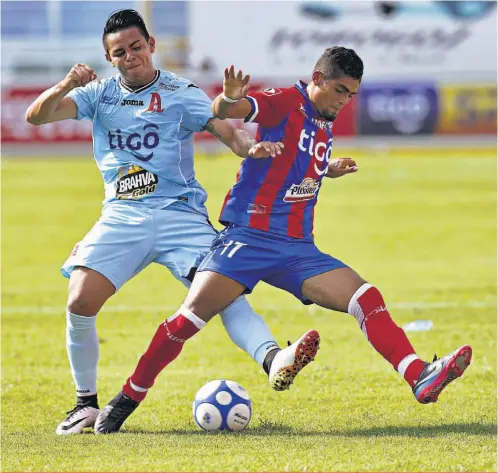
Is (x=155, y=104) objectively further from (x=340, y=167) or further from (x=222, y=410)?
(x=222, y=410)

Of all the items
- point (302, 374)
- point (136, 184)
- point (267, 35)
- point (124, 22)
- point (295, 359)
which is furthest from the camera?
point (267, 35)

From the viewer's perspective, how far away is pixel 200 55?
140 feet

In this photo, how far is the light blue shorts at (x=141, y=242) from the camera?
6.53m

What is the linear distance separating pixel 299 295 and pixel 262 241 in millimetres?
361

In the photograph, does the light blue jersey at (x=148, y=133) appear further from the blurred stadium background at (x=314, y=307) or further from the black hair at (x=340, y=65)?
the blurred stadium background at (x=314, y=307)

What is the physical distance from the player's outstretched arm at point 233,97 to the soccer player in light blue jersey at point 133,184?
0.24 m

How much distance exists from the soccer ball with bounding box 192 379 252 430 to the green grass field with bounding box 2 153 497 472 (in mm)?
99

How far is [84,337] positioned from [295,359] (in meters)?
1.34

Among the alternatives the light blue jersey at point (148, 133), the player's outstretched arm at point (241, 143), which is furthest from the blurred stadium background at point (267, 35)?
the player's outstretched arm at point (241, 143)

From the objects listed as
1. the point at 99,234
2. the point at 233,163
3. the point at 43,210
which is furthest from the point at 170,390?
the point at 233,163

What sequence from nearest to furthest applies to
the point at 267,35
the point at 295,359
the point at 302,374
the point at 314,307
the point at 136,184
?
the point at 295,359 → the point at 136,184 → the point at 302,374 → the point at 314,307 → the point at 267,35

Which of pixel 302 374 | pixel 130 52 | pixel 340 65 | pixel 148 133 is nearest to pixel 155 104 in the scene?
pixel 148 133

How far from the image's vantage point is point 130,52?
662 centimetres

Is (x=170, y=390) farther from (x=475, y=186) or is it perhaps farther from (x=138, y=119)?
(x=475, y=186)
